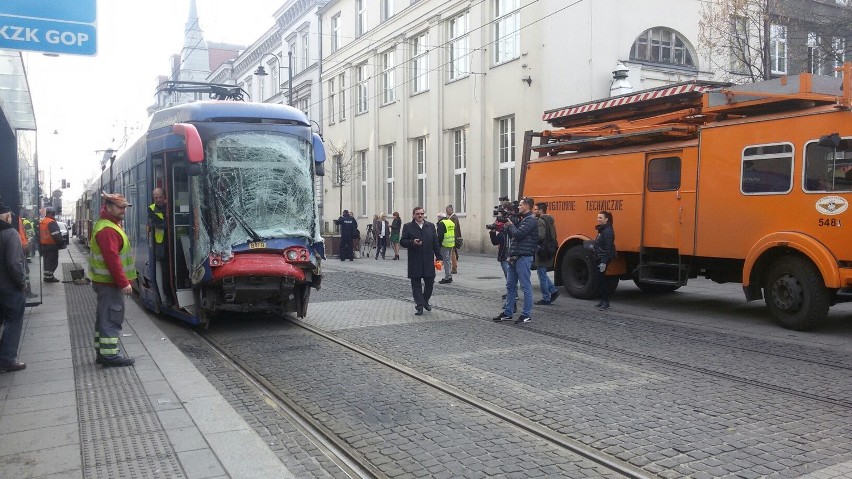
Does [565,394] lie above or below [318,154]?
below

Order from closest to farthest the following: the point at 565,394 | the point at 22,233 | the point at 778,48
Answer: the point at 565,394, the point at 22,233, the point at 778,48

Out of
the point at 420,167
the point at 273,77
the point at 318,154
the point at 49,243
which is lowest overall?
the point at 49,243

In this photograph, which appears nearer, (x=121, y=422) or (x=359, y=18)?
(x=121, y=422)

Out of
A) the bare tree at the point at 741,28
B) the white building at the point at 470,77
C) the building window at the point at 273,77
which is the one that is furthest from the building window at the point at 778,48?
the building window at the point at 273,77

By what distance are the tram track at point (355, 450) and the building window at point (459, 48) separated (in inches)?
838

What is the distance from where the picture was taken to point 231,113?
31.1 ft

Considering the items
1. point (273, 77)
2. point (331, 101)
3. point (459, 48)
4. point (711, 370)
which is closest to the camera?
point (711, 370)

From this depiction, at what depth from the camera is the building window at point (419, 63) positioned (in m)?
30.7

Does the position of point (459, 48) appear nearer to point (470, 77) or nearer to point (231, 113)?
point (470, 77)

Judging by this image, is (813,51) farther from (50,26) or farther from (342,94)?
(342,94)

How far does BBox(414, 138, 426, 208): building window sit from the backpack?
19.4 meters

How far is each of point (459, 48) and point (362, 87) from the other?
1032cm

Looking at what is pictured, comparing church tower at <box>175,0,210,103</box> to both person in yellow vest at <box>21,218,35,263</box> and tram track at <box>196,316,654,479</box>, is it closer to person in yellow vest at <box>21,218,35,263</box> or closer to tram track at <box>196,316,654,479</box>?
person in yellow vest at <box>21,218,35,263</box>

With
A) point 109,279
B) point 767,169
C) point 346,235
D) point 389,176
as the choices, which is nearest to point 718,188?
point 767,169
